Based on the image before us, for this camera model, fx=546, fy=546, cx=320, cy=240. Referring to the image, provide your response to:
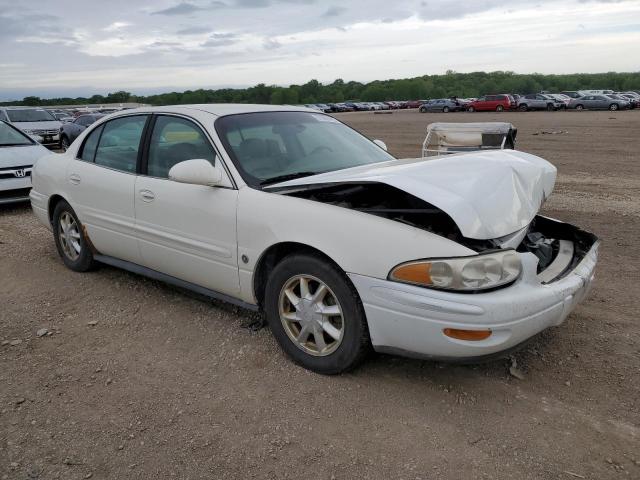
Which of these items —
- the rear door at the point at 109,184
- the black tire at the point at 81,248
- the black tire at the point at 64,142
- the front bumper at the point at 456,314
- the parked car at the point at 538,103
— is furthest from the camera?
the parked car at the point at 538,103

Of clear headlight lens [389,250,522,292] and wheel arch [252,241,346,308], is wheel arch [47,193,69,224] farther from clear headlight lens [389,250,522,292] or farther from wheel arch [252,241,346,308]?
clear headlight lens [389,250,522,292]

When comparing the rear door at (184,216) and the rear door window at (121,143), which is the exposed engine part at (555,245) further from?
the rear door window at (121,143)

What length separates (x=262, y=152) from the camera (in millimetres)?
3781

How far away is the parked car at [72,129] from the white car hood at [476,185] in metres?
17.4

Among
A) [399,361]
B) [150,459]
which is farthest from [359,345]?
[150,459]

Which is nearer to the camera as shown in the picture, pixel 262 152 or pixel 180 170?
pixel 180 170

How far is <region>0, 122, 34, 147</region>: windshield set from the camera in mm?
8820

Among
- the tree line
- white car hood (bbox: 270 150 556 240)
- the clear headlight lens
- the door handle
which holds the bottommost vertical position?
the clear headlight lens

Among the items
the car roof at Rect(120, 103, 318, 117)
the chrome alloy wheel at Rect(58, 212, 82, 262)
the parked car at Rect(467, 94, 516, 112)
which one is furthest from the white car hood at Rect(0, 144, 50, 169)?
the parked car at Rect(467, 94, 516, 112)

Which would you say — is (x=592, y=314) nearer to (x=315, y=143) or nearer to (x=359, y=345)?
(x=359, y=345)

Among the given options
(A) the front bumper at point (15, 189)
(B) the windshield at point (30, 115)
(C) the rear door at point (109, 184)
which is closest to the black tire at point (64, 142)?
(B) the windshield at point (30, 115)

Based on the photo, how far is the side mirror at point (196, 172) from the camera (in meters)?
3.44

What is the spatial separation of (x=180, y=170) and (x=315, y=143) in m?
1.09

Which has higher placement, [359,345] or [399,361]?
[359,345]
